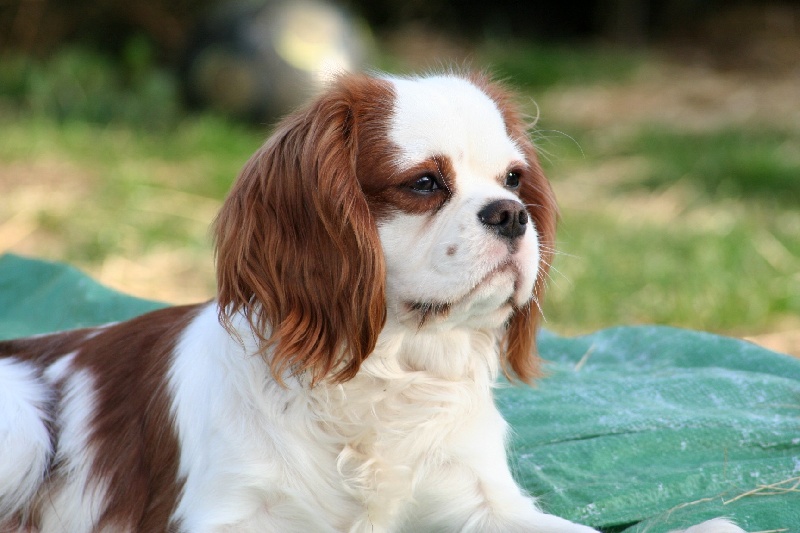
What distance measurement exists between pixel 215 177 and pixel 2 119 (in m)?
2.02

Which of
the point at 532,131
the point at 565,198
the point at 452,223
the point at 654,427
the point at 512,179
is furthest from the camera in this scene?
the point at 565,198

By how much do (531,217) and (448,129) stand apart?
45 centimetres

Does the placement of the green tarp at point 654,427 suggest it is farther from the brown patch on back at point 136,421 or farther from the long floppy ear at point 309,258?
the brown patch on back at point 136,421

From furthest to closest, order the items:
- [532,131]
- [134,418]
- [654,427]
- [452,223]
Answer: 1. [654,427]
2. [532,131]
3. [134,418]
4. [452,223]

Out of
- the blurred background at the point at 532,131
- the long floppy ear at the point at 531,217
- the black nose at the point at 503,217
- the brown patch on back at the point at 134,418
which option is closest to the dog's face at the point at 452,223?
the black nose at the point at 503,217

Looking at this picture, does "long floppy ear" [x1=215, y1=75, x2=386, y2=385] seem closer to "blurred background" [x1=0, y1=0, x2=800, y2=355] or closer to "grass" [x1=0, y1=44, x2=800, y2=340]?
"blurred background" [x1=0, y1=0, x2=800, y2=355]

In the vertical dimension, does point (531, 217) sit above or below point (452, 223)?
below

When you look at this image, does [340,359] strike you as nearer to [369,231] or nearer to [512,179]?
[369,231]

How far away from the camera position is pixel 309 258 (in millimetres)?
2279

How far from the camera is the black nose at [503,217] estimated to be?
2.21m

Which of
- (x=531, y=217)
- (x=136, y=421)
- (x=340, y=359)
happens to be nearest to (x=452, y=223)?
(x=340, y=359)

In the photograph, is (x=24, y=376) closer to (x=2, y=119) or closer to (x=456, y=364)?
(x=456, y=364)

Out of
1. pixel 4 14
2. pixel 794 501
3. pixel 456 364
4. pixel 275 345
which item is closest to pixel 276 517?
pixel 275 345

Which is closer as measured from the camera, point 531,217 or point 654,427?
point 531,217
